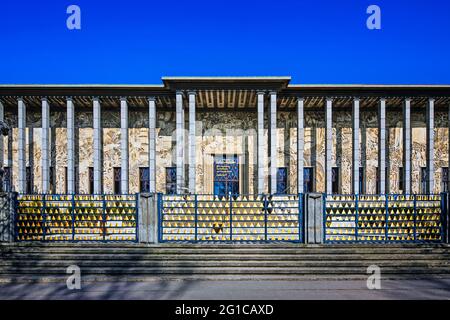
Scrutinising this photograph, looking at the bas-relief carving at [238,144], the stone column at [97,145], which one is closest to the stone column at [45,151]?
the bas-relief carving at [238,144]

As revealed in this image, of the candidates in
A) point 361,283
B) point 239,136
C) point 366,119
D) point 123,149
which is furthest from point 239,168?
point 361,283

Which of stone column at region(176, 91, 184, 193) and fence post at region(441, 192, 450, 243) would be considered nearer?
fence post at region(441, 192, 450, 243)

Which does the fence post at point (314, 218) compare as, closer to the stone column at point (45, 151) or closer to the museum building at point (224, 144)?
the museum building at point (224, 144)

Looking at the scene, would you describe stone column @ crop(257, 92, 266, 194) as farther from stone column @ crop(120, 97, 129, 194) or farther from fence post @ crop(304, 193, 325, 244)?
fence post @ crop(304, 193, 325, 244)

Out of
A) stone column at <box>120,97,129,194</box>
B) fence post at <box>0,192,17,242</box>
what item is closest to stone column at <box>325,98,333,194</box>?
stone column at <box>120,97,129,194</box>

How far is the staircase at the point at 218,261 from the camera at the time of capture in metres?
→ 8.02

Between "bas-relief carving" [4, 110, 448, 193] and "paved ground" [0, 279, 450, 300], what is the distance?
14937 mm

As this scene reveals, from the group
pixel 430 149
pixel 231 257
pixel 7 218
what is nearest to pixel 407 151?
pixel 430 149

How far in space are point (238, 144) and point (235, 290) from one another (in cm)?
1600

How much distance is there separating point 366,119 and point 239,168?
9.16 metres

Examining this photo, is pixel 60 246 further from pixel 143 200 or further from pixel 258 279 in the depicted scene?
pixel 258 279

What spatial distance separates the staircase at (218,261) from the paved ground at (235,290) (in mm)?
259

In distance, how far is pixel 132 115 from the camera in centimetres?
2261

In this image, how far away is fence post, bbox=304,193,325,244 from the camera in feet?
29.6
